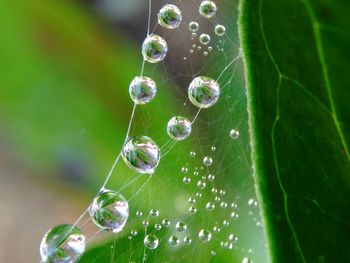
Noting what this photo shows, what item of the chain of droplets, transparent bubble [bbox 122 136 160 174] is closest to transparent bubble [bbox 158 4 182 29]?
the chain of droplets

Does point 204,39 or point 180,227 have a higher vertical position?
point 204,39

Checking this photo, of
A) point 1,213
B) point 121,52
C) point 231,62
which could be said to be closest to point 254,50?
point 231,62

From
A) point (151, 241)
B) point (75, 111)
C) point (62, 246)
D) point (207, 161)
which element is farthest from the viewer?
point (75, 111)

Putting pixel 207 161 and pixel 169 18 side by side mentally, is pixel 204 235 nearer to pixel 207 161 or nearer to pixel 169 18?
pixel 207 161

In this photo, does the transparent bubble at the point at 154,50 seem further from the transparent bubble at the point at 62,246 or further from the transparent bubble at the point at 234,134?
the transparent bubble at the point at 62,246

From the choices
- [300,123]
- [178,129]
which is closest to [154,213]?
[178,129]

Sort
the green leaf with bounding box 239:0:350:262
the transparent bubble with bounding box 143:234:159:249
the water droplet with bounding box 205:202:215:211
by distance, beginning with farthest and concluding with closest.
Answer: the water droplet with bounding box 205:202:215:211, the transparent bubble with bounding box 143:234:159:249, the green leaf with bounding box 239:0:350:262

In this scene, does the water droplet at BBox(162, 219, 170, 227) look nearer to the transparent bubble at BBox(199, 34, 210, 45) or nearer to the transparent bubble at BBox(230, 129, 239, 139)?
the transparent bubble at BBox(230, 129, 239, 139)

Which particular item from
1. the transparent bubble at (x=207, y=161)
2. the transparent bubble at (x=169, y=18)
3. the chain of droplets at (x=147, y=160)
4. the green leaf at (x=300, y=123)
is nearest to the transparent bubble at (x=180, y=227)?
the chain of droplets at (x=147, y=160)
